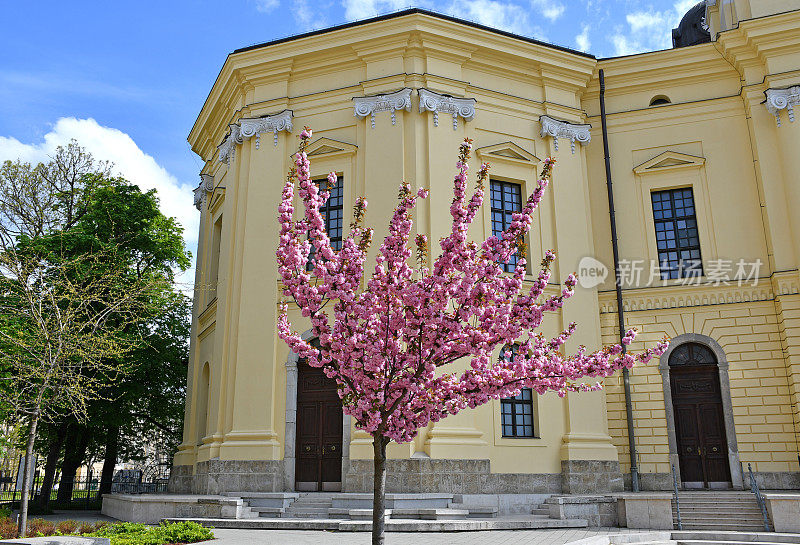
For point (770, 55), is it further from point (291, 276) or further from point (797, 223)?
point (291, 276)

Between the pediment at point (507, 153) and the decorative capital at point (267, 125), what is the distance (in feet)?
17.7

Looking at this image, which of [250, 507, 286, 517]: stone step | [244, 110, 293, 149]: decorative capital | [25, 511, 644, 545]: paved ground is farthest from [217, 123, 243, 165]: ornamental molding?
[25, 511, 644, 545]: paved ground

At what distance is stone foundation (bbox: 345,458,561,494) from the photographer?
1652 cm

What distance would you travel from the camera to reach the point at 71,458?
25234 millimetres

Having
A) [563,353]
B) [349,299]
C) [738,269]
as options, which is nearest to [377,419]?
[349,299]

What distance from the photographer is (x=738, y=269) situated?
20.0m

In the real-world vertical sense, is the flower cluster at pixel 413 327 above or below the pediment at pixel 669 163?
below

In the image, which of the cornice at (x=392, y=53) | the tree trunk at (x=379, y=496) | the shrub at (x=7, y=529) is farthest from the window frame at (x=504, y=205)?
the shrub at (x=7, y=529)

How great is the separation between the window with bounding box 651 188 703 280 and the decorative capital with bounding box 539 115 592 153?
2.77 m

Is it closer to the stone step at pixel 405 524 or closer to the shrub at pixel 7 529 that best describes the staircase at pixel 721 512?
Answer: the stone step at pixel 405 524

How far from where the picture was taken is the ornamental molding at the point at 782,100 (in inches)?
784

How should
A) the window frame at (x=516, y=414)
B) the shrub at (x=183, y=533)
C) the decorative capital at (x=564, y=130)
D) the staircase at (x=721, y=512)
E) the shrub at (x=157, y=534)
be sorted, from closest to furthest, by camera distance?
the shrub at (x=157, y=534) < the shrub at (x=183, y=533) < the staircase at (x=721, y=512) < the window frame at (x=516, y=414) < the decorative capital at (x=564, y=130)

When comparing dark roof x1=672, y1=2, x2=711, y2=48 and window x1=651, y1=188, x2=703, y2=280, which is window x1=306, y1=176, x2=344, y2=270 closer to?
window x1=651, y1=188, x2=703, y2=280

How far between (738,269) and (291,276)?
599 inches
